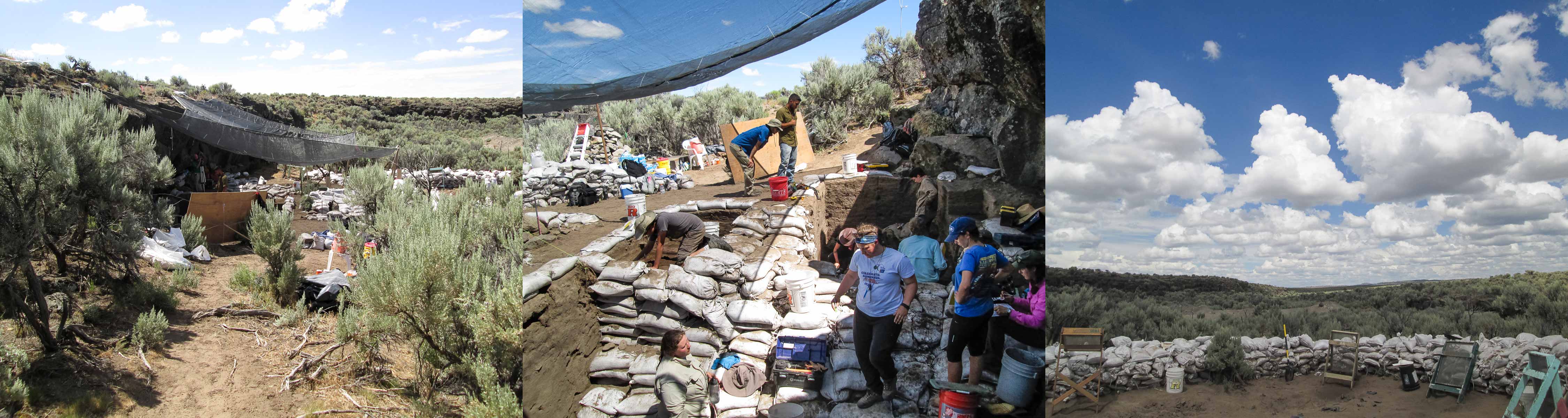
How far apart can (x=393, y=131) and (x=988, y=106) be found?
32.6 metres

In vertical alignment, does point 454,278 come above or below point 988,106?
below

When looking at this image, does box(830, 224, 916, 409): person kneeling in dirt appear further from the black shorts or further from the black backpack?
the black backpack

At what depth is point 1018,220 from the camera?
2391mm

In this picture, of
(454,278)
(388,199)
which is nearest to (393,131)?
(388,199)

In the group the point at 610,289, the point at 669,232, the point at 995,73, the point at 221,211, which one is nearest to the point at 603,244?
the point at 610,289

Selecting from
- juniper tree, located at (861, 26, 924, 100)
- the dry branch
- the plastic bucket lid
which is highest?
juniper tree, located at (861, 26, 924, 100)

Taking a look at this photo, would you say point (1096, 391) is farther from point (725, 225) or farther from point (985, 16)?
point (725, 225)

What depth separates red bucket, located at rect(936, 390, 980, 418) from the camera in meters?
2.42

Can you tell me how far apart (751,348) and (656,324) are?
487 mm

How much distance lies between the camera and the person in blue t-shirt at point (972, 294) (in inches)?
94.3

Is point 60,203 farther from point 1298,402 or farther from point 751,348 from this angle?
point 1298,402

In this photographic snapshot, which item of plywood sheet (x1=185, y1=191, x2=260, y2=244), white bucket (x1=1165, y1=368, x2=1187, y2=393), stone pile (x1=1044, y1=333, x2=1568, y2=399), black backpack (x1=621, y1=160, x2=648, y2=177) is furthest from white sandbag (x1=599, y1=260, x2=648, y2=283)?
plywood sheet (x1=185, y1=191, x2=260, y2=244)

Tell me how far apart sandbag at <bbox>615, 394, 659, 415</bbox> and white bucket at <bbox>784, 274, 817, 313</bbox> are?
77 centimetres

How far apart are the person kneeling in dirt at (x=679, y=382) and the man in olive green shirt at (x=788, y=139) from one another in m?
1.00
